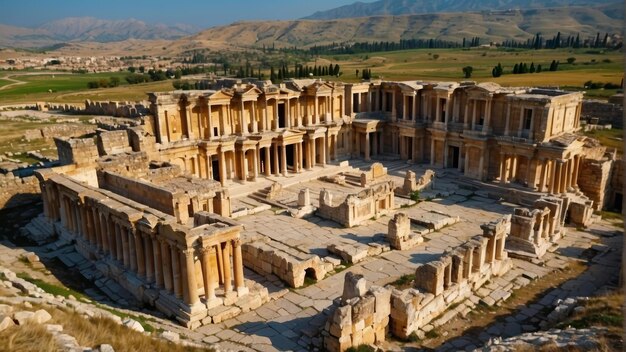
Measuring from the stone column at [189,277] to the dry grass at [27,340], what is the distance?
537 cm

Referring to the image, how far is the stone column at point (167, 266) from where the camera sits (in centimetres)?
1552

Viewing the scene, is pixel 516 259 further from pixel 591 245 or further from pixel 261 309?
pixel 261 309

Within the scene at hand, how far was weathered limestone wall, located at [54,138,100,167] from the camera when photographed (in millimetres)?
22172

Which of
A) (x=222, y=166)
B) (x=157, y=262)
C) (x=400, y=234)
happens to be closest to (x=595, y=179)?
(x=400, y=234)

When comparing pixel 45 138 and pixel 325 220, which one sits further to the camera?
pixel 45 138

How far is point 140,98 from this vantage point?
6769cm

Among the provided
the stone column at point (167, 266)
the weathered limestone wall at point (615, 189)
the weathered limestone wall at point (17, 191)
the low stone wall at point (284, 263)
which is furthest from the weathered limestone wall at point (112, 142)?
the weathered limestone wall at point (615, 189)

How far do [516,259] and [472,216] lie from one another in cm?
533

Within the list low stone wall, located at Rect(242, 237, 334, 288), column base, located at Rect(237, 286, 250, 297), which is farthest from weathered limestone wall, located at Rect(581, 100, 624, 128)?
column base, located at Rect(237, 286, 250, 297)

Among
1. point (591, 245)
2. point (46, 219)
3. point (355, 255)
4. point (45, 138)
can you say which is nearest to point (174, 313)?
point (355, 255)

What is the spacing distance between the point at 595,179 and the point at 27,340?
102 ft

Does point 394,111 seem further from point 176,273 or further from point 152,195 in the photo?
point 176,273

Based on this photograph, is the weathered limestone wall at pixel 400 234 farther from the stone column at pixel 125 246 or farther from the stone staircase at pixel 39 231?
the stone staircase at pixel 39 231

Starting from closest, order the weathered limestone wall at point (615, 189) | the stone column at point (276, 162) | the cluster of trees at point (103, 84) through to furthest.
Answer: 1. the weathered limestone wall at point (615, 189)
2. the stone column at point (276, 162)
3. the cluster of trees at point (103, 84)
